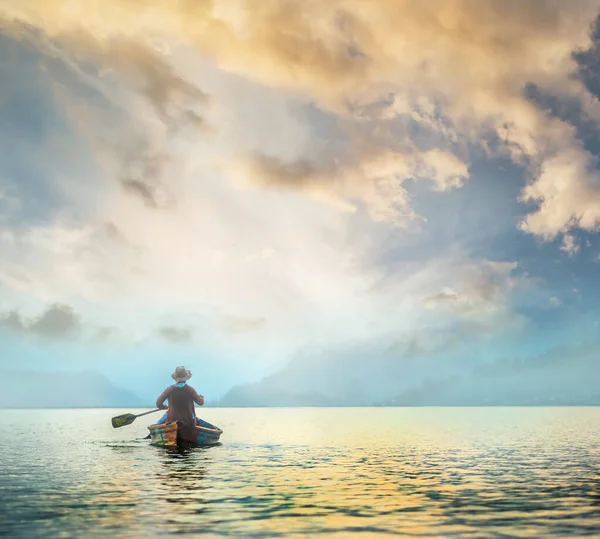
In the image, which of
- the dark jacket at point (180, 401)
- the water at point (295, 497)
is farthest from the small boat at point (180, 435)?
the water at point (295, 497)

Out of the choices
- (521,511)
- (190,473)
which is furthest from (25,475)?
(521,511)

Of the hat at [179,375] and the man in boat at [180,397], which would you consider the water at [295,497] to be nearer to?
the man in boat at [180,397]

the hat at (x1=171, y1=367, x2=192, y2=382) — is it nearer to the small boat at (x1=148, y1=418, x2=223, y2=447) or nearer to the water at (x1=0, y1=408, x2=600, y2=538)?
the small boat at (x1=148, y1=418, x2=223, y2=447)

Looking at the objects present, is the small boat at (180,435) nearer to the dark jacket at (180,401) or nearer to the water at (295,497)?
the dark jacket at (180,401)

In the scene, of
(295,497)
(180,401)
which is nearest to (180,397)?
(180,401)

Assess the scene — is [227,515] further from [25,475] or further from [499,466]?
[499,466]

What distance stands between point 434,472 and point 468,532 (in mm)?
17972

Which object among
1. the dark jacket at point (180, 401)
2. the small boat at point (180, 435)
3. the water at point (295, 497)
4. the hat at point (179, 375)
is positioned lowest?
the water at point (295, 497)

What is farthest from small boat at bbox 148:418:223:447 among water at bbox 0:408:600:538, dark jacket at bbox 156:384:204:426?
water at bbox 0:408:600:538

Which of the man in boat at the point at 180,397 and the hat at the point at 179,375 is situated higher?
Answer: the hat at the point at 179,375

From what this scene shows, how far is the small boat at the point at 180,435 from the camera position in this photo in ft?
148

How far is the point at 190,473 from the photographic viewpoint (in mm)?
31219

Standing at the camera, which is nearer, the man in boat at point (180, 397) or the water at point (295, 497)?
the water at point (295, 497)

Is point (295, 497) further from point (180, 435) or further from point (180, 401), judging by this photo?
point (180, 435)
